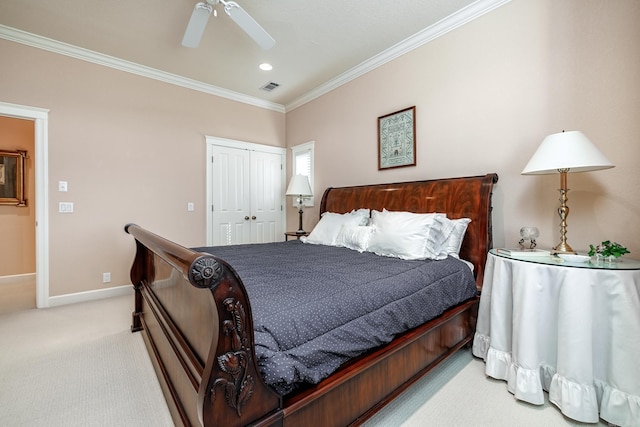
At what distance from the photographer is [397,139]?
10.7 ft

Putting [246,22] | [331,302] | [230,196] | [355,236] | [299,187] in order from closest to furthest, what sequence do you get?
[331,302]
[246,22]
[355,236]
[299,187]
[230,196]

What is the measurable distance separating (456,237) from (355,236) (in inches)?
34.8

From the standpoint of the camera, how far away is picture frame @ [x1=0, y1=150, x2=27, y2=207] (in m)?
4.17

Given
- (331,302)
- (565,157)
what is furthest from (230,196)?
(565,157)

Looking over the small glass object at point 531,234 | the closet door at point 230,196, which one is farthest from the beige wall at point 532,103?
the closet door at point 230,196

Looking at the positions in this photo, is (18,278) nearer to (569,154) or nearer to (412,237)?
(412,237)

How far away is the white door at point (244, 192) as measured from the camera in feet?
14.2

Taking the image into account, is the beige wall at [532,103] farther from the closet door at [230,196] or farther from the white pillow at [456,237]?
the closet door at [230,196]

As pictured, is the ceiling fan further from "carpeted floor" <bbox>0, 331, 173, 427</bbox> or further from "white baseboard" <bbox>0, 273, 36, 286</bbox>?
"white baseboard" <bbox>0, 273, 36, 286</bbox>

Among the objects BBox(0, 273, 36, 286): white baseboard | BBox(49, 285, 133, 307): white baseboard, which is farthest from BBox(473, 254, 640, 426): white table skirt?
BBox(0, 273, 36, 286): white baseboard

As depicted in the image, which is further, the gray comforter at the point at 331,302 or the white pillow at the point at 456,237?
the white pillow at the point at 456,237

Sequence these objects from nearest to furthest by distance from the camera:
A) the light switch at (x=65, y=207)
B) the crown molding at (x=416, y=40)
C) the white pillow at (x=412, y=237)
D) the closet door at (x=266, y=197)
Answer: the white pillow at (x=412, y=237)
the crown molding at (x=416, y=40)
the light switch at (x=65, y=207)
the closet door at (x=266, y=197)

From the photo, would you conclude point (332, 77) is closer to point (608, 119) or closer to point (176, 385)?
point (608, 119)

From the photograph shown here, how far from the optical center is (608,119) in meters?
1.94
